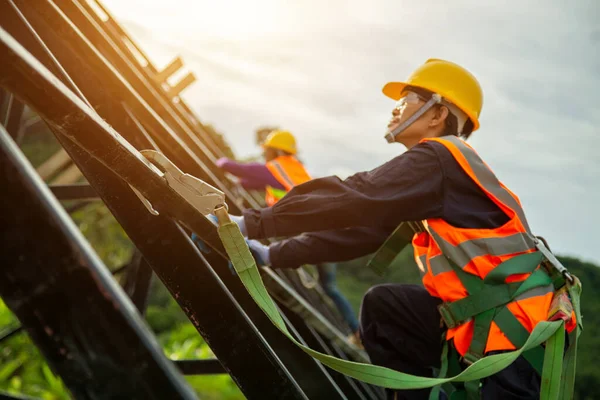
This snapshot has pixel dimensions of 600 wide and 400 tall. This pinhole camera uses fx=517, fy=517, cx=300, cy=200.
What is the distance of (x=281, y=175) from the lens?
20.0ft

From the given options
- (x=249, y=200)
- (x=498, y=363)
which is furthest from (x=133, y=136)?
(x=249, y=200)

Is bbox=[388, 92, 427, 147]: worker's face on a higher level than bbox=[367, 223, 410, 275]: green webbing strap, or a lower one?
higher

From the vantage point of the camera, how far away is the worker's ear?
2.72 m

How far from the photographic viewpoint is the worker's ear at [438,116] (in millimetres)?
2721

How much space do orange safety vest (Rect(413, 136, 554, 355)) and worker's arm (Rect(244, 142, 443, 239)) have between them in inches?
4.5

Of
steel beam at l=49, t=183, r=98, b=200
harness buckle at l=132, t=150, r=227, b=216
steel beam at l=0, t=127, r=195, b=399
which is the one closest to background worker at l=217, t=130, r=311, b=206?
steel beam at l=49, t=183, r=98, b=200

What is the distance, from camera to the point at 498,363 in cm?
176

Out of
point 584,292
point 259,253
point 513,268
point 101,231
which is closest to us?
point 513,268

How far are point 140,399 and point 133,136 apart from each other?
1503mm

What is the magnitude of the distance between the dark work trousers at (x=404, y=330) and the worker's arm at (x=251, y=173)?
357 centimetres

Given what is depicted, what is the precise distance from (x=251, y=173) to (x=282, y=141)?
995 millimetres

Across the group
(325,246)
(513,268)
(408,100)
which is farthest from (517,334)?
(408,100)

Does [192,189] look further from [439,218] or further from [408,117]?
[408,117]

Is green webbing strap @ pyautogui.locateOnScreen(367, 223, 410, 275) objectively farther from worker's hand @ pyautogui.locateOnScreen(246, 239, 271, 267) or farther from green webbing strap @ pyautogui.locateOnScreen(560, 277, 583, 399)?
green webbing strap @ pyautogui.locateOnScreen(560, 277, 583, 399)
